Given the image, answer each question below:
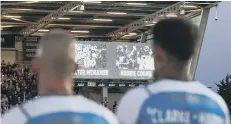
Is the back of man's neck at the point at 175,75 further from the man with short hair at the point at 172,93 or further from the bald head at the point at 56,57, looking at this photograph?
the bald head at the point at 56,57

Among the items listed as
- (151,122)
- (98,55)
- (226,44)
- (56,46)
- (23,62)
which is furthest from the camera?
(23,62)

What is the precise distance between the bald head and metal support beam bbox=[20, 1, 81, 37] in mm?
21822

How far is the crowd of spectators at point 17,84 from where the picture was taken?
66.5 ft

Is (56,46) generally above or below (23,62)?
above

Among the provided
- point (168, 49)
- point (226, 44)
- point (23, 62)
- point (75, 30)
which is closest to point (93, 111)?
point (168, 49)

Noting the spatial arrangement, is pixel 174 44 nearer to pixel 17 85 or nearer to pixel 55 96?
pixel 55 96

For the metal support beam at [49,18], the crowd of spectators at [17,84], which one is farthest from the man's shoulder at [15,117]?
the metal support beam at [49,18]

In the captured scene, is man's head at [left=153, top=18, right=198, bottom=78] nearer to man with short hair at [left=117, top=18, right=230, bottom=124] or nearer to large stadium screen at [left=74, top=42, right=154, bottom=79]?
man with short hair at [left=117, top=18, right=230, bottom=124]

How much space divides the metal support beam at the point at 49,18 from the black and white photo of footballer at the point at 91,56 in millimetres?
1915

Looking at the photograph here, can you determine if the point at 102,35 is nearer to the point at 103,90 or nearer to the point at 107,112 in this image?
the point at 103,90

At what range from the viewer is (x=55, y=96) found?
6.00 feet

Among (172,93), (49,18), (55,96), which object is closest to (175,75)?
(172,93)

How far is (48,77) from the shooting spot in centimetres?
183

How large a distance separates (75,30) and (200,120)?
99.4ft
